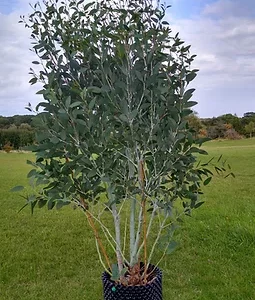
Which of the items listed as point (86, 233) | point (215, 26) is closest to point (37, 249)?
point (86, 233)

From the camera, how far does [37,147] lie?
189 cm

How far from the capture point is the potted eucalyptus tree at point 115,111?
1.80 meters

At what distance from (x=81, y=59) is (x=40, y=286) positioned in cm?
200

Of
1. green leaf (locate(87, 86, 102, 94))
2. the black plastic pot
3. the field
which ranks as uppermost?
green leaf (locate(87, 86, 102, 94))

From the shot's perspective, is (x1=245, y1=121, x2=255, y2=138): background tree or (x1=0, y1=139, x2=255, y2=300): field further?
(x1=245, y1=121, x2=255, y2=138): background tree

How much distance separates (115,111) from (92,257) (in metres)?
2.29

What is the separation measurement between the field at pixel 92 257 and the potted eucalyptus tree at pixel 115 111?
3.02 feet

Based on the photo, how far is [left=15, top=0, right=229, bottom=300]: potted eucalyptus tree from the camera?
1805 millimetres

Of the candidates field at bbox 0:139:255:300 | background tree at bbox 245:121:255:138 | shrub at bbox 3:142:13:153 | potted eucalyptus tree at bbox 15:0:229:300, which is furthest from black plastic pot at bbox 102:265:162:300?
shrub at bbox 3:142:13:153

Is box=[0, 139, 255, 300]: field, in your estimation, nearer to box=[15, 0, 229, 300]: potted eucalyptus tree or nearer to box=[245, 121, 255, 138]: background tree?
box=[15, 0, 229, 300]: potted eucalyptus tree

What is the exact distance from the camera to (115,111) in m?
1.80

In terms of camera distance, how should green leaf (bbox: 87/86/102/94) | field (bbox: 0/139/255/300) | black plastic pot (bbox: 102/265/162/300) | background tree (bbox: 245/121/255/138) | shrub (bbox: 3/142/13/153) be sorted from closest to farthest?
green leaf (bbox: 87/86/102/94)
black plastic pot (bbox: 102/265/162/300)
field (bbox: 0/139/255/300)
background tree (bbox: 245/121/255/138)
shrub (bbox: 3/142/13/153)

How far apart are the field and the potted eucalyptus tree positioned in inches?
36.2

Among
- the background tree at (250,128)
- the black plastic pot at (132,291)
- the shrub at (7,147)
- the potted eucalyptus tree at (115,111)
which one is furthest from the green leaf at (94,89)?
the shrub at (7,147)
